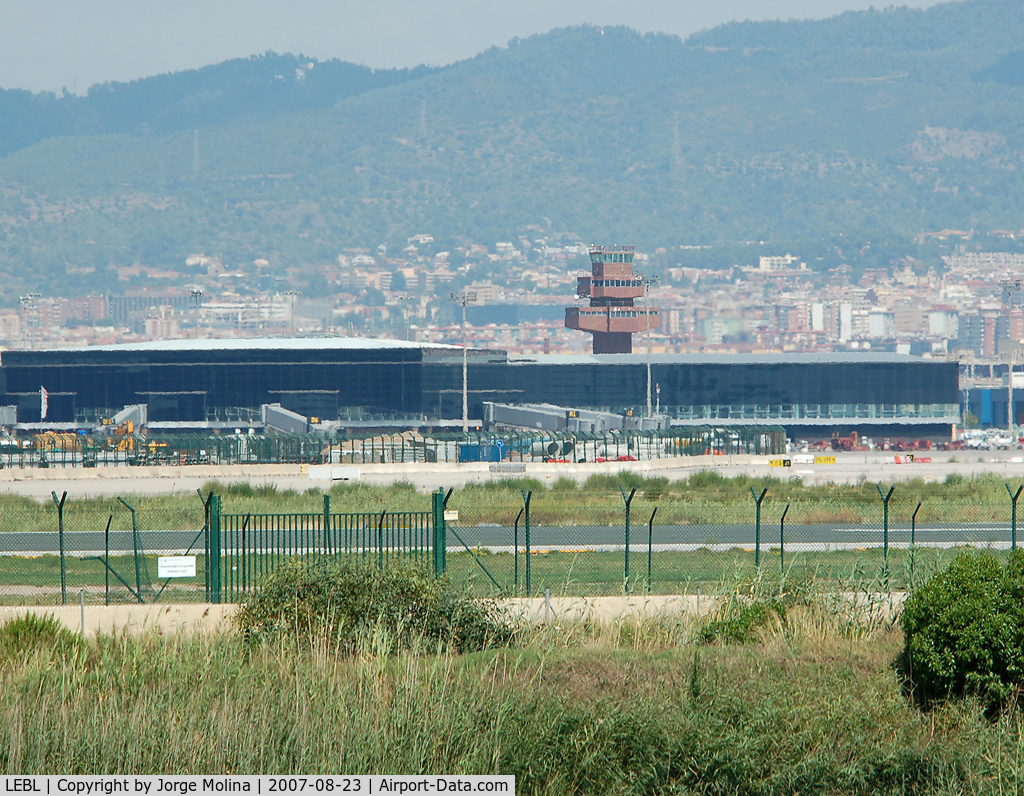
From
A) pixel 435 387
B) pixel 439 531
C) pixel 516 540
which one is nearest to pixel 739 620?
pixel 439 531

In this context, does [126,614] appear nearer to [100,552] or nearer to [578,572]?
[578,572]

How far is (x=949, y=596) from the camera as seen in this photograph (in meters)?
14.3

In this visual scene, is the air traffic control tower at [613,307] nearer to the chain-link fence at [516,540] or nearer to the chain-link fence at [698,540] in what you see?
the chain-link fence at [516,540]

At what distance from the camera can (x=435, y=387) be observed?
127 m

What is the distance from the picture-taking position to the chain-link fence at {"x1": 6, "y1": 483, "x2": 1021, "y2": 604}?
940 inches

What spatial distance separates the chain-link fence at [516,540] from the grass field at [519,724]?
186 inches

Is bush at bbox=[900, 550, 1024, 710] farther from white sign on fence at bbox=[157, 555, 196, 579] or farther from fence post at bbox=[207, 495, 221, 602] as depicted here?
white sign on fence at bbox=[157, 555, 196, 579]

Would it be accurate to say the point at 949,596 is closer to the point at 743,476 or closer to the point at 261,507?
the point at 261,507

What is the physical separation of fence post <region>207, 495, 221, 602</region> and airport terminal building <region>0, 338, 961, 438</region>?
102 m

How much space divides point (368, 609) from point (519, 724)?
15.1ft

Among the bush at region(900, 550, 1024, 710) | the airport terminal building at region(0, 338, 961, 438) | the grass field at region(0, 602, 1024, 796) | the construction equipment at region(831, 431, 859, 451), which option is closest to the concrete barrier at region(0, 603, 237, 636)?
the grass field at region(0, 602, 1024, 796)

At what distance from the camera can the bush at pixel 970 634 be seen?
1370 cm

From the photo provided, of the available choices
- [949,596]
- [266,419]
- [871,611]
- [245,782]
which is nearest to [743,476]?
[871,611]

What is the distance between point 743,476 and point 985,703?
48.3 metres
